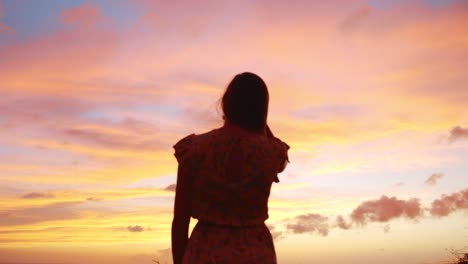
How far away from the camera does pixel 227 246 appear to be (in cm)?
491

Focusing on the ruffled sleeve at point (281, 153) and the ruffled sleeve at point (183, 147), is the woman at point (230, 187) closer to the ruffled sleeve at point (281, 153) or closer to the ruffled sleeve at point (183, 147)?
the ruffled sleeve at point (183, 147)

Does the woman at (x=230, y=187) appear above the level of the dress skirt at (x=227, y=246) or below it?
above

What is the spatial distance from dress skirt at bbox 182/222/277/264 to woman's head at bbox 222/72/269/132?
3.11 ft

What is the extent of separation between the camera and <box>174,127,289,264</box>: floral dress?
16.1 feet

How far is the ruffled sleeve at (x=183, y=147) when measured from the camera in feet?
16.9

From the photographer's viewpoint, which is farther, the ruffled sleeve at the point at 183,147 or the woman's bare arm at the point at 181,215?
the ruffled sleeve at the point at 183,147

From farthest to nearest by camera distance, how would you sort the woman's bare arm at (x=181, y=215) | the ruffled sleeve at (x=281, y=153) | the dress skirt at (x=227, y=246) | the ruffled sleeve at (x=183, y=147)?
the ruffled sleeve at (x=281, y=153), the ruffled sleeve at (x=183, y=147), the woman's bare arm at (x=181, y=215), the dress skirt at (x=227, y=246)

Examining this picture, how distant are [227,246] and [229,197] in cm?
43

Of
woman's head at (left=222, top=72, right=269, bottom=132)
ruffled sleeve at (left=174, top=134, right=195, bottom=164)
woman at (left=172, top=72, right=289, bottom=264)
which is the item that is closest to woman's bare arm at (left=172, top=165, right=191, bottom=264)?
woman at (left=172, top=72, right=289, bottom=264)

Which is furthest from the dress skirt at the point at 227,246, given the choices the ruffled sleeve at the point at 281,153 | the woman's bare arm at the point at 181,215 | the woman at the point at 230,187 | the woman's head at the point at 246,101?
the woman's head at the point at 246,101

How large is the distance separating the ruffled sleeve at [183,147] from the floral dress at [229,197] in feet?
0.04

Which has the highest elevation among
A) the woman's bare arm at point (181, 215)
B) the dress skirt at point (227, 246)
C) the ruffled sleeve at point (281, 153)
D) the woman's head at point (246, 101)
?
the woman's head at point (246, 101)

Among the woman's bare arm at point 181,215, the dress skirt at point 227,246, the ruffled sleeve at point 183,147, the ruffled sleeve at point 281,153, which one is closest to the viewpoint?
the dress skirt at point 227,246

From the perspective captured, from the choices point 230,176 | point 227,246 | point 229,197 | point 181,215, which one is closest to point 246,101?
point 230,176
